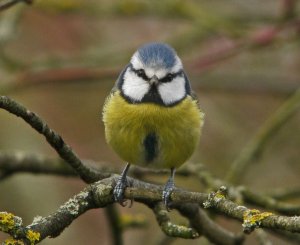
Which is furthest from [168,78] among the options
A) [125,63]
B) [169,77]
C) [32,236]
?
[32,236]

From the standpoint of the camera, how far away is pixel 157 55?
11.3ft

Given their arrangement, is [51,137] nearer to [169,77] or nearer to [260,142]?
[169,77]

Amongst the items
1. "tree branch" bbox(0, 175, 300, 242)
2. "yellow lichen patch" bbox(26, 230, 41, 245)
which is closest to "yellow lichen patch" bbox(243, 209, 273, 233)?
"tree branch" bbox(0, 175, 300, 242)

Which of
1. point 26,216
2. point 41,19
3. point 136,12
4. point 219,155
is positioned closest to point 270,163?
point 219,155

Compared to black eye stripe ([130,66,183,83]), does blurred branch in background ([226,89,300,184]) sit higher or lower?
higher

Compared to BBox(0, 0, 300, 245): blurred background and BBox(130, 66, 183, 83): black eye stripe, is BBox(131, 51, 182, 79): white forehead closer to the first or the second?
BBox(130, 66, 183, 83): black eye stripe

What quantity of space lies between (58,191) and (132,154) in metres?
1.91

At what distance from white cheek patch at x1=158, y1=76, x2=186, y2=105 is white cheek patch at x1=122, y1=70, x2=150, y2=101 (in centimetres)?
8

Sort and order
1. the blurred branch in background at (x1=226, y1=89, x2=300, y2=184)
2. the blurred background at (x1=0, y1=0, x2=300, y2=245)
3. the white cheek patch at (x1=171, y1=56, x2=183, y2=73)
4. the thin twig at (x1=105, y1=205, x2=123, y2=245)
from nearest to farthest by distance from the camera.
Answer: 1. the white cheek patch at (x1=171, y1=56, x2=183, y2=73)
2. the thin twig at (x1=105, y1=205, x2=123, y2=245)
3. the blurred branch in background at (x1=226, y1=89, x2=300, y2=184)
4. the blurred background at (x1=0, y1=0, x2=300, y2=245)

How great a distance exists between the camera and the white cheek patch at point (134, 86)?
3.46m

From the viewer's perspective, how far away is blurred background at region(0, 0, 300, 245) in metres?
4.64

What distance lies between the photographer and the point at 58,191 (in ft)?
17.3

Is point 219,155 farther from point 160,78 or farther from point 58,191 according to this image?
point 160,78

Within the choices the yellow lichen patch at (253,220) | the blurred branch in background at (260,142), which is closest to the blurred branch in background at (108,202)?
the yellow lichen patch at (253,220)
